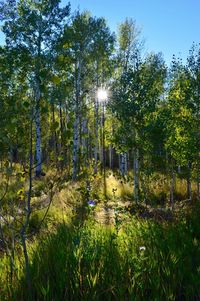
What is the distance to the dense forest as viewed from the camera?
10.5 feet

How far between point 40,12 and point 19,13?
3.26 ft

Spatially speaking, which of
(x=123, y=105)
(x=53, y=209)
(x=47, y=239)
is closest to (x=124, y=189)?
(x=123, y=105)

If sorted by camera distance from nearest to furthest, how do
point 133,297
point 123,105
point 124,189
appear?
point 133,297, point 123,105, point 124,189

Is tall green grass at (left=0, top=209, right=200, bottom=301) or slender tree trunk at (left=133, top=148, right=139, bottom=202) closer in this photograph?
tall green grass at (left=0, top=209, right=200, bottom=301)

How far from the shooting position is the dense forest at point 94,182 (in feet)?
10.5

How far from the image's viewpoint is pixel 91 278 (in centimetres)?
318

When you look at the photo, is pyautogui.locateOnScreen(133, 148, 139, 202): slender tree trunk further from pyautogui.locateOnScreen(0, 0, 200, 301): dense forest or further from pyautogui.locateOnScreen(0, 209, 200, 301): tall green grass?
pyautogui.locateOnScreen(0, 209, 200, 301): tall green grass

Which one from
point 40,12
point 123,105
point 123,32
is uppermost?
point 123,32

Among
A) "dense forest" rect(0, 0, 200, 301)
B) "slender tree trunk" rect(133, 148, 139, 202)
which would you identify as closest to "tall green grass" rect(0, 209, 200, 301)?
"dense forest" rect(0, 0, 200, 301)

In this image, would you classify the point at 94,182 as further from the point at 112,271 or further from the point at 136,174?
the point at 112,271

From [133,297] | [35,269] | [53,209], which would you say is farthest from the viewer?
[53,209]

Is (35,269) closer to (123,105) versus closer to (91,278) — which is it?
(91,278)

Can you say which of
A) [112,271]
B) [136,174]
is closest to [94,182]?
[136,174]

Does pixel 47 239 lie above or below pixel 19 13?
below
